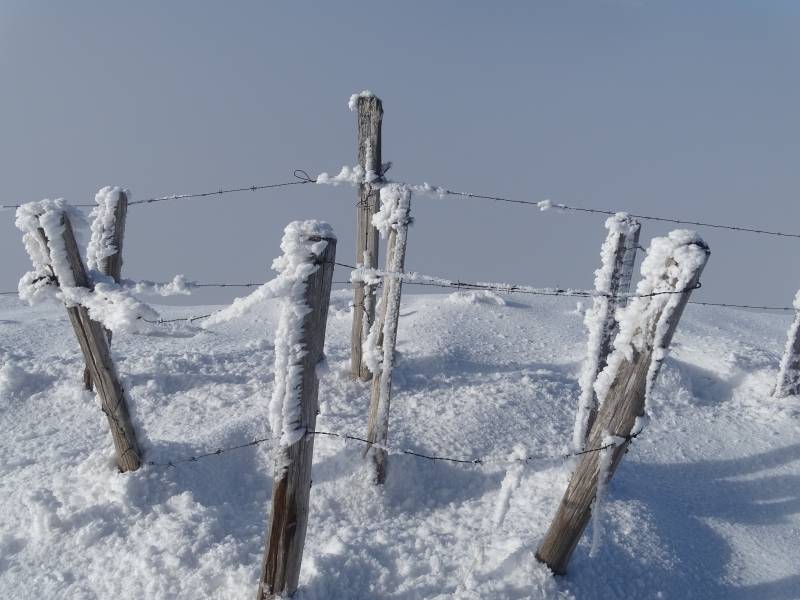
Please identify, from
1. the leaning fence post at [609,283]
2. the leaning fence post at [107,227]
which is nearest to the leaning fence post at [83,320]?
the leaning fence post at [107,227]

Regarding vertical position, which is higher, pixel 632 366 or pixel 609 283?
pixel 609 283

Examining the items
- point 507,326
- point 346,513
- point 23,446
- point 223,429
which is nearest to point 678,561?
point 346,513

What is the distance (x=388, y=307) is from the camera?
6352mm

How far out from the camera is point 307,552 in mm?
5105

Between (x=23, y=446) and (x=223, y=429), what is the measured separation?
2385 mm

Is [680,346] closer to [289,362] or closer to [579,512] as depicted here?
[579,512]

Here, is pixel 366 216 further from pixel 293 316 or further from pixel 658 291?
pixel 658 291

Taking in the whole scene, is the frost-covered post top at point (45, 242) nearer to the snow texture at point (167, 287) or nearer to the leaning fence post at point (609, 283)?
the snow texture at point (167, 287)

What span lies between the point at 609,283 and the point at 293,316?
12.2ft

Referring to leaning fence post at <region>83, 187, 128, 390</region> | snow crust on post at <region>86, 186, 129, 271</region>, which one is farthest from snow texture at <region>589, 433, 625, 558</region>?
snow crust on post at <region>86, 186, 129, 271</region>

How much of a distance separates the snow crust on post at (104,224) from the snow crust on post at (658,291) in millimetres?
6196

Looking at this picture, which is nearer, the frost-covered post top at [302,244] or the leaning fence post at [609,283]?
the frost-covered post top at [302,244]

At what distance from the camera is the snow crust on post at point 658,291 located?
3988mm

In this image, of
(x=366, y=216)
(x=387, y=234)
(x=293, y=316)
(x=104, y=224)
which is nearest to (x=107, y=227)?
(x=104, y=224)
